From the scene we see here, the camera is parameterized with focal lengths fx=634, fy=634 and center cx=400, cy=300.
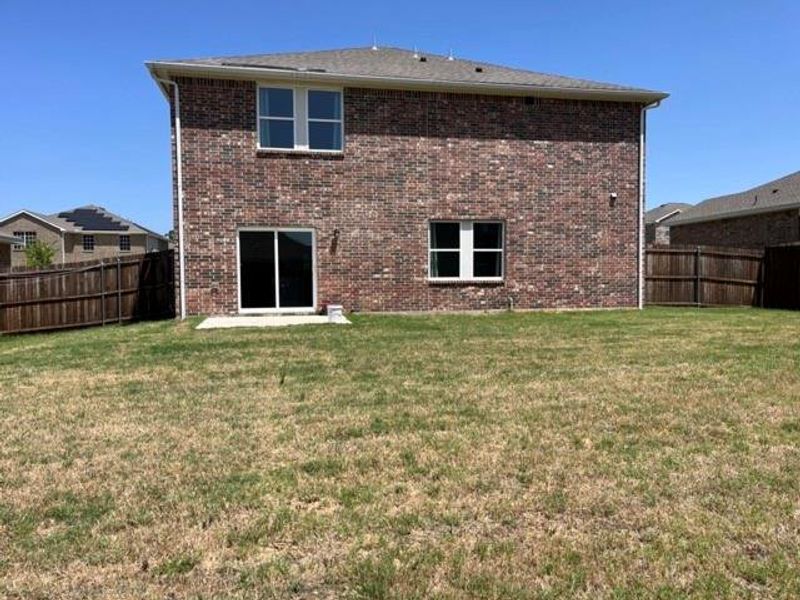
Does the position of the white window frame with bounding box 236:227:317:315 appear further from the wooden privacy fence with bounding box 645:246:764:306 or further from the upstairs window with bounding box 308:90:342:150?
the wooden privacy fence with bounding box 645:246:764:306

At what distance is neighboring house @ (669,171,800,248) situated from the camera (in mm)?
23016

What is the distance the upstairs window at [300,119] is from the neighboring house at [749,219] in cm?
1702

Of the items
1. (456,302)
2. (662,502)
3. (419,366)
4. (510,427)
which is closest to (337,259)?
(456,302)

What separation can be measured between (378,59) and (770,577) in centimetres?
1614

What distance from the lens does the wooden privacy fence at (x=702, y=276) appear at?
17.7 m

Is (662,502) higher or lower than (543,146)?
lower

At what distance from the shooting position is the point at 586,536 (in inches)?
129

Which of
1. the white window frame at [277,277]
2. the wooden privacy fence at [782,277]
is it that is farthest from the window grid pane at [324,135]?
the wooden privacy fence at [782,277]

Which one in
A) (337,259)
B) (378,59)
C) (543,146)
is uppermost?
(378,59)

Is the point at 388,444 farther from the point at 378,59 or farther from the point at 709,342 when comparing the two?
the point at 378,59

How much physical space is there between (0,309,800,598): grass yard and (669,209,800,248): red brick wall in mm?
17686

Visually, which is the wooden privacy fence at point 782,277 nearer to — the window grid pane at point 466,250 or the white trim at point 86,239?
the window grid pane at point 466,250

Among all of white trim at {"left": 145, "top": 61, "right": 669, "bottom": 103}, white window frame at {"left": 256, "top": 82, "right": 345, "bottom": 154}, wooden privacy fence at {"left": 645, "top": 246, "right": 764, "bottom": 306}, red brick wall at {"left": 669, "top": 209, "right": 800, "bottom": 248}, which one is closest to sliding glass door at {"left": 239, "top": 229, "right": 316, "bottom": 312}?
white window frame at {"left": 256, "top": 82, "right": 345, "bottom": 154}

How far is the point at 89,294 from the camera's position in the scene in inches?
603
